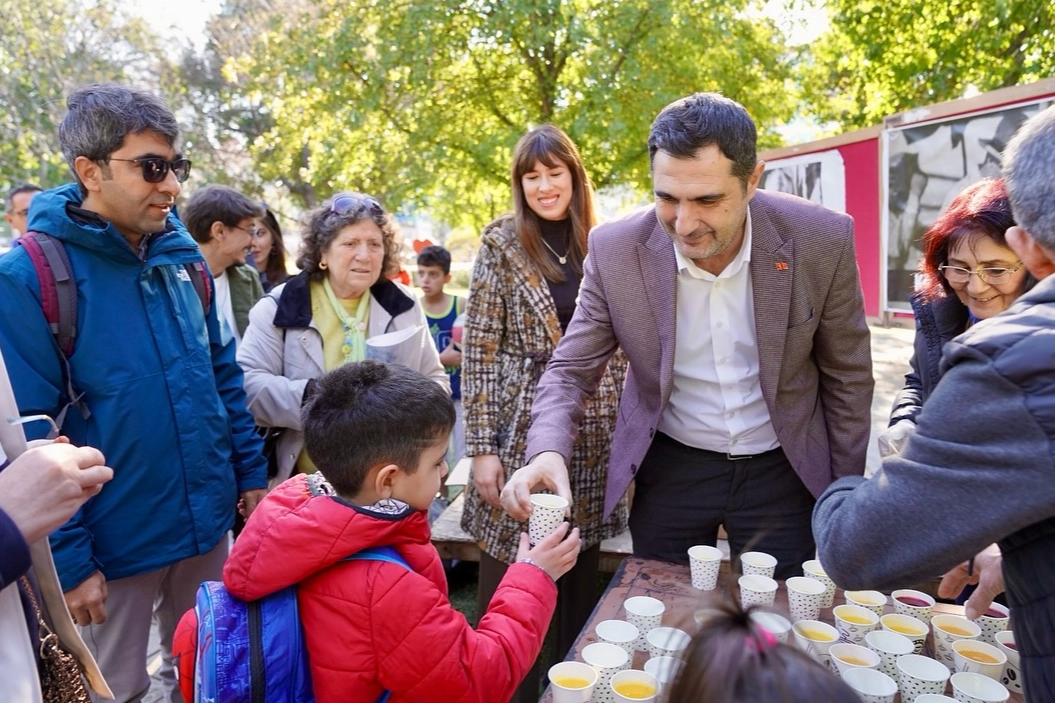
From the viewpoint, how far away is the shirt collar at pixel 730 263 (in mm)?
2283

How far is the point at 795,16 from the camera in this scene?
10.1 meters

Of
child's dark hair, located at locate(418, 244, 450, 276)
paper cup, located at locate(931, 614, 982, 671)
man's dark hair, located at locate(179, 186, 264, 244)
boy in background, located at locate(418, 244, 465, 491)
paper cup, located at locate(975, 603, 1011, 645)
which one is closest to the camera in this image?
paper cup, located at locate(931, 614, 982, 671)

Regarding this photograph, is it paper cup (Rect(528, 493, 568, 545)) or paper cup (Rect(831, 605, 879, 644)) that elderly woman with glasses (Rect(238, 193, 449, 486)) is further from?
paper cup (Rect(831, 605, 879, 644))

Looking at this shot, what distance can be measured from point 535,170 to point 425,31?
6.60 meters

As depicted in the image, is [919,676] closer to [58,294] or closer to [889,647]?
[889,647]

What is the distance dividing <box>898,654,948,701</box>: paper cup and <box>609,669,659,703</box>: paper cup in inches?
19.5

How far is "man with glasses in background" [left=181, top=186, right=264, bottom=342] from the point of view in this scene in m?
3.79

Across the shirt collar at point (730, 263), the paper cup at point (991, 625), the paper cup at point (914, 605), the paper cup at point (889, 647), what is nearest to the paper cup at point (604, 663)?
the paper cup at point (889, 647)

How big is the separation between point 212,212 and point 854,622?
3.34 meters

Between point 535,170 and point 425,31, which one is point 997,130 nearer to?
point 535,170

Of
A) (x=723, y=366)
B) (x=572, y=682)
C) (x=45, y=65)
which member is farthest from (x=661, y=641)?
(x=45, y=65)

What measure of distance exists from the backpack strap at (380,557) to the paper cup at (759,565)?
3.03ft

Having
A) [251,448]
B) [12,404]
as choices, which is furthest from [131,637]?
[12,404]

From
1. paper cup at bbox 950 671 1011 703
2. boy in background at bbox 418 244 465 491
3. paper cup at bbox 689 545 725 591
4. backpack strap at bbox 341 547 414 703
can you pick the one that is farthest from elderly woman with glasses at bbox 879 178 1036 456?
boy in background at bbox 418 244 465 491
